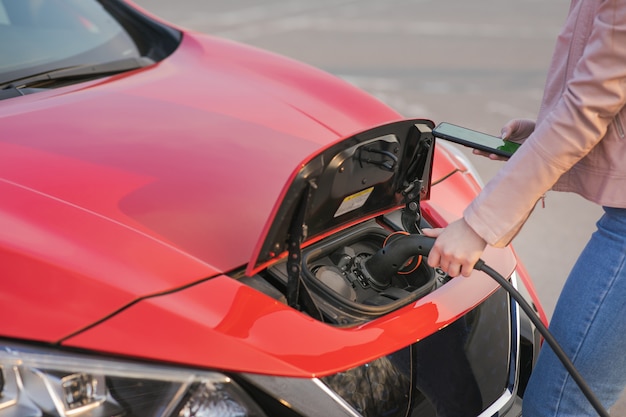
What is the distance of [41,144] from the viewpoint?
2117 mm

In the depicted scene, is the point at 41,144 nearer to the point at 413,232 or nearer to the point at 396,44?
the point at 413,232

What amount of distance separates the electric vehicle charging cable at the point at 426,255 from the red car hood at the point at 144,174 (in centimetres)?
30

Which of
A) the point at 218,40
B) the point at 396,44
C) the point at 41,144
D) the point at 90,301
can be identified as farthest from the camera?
the point at 396,44

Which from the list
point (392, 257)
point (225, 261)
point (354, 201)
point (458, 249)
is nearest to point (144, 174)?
point (225, 261)

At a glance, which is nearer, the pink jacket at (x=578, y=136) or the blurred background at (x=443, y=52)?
the pink jacket at (x=578, y=136)

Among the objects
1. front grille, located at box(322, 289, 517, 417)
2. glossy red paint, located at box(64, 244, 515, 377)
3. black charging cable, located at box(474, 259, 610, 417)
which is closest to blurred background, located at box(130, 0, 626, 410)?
front grille, located at box(322, 289, 517, 417)

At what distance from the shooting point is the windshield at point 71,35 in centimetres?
274

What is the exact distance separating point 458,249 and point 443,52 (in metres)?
7.16

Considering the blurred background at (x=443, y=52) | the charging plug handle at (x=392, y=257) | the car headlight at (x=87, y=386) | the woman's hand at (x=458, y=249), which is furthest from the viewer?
the blurred background at (x=443, y=52)

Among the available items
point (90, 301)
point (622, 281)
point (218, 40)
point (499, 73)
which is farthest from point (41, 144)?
point (499, 73)

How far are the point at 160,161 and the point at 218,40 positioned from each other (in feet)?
3.92

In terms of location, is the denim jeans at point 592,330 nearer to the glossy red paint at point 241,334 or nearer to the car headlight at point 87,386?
the glossy red paint at point 241,334

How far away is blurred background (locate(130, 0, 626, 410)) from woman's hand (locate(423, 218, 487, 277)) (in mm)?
2152

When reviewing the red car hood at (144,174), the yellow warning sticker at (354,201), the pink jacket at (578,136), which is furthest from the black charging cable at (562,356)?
the red car hood at (144,174)
